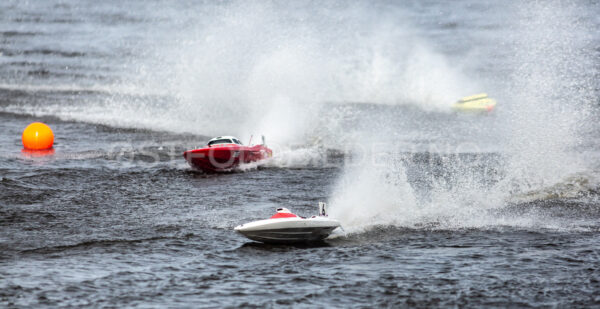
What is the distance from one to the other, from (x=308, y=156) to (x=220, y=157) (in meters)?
3.81

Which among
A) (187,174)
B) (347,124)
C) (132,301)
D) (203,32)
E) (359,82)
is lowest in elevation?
(132,301)

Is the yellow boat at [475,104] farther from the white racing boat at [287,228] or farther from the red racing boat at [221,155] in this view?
the white racing boat at [287,228]

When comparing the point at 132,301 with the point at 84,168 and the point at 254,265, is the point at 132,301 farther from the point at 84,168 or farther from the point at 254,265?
the point at 84,168

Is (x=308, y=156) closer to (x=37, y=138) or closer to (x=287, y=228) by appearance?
(x=37, y=138)

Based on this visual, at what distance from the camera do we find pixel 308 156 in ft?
87.8

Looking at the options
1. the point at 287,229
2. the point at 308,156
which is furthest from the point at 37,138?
the point at 287,229

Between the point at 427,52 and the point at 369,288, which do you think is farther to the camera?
the point at 427,52

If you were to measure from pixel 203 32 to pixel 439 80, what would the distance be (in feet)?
57.9

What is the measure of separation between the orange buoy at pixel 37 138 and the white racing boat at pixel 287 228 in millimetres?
14304

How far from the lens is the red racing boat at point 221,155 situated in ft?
78.2

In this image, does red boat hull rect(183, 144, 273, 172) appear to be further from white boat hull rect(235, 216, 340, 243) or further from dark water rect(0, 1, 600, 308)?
white boat hull rect(235, 216, 340, 243)

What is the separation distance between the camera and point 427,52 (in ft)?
155

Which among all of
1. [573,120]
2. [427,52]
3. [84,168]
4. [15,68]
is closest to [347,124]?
[573,120]

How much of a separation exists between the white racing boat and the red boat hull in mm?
8508
